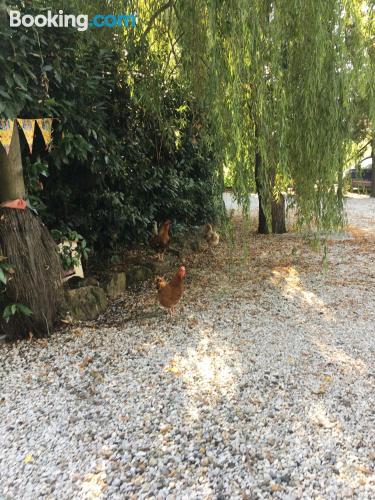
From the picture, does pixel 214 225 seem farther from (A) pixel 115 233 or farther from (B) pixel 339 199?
(B) pixel 339 199

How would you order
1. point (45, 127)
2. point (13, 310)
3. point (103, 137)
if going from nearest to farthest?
point (13, 310) → point (45, 127) → point (103, 137)

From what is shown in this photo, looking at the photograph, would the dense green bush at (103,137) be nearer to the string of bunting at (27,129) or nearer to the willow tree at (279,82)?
the string of bunting at (27,129)

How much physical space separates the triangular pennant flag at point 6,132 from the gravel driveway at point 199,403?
4.21 ft

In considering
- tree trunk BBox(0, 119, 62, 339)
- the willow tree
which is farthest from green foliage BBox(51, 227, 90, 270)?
the willow tree

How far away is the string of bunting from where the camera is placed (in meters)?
2.15

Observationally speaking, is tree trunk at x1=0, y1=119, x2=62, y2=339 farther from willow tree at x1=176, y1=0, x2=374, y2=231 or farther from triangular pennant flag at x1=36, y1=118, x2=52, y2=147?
willow tree at x1=176, y1=0, x2=374, y2=231

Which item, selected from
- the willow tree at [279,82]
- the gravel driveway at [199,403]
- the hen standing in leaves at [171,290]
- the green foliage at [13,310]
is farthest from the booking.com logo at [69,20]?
the gravel driveway at [199,403]

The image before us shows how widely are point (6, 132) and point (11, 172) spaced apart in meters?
0.27

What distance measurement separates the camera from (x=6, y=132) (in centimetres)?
216

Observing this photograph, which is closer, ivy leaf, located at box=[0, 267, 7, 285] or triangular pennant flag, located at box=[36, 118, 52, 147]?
ivy leaf, located at box=[0, 267, 7, 285]

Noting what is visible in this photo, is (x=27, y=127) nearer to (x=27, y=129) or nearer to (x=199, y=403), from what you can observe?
(x=27, y=129)

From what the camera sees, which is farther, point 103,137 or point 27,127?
point 103,137

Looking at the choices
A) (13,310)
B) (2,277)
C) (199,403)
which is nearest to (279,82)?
(199,403)

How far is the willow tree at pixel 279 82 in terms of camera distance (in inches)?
80.4
